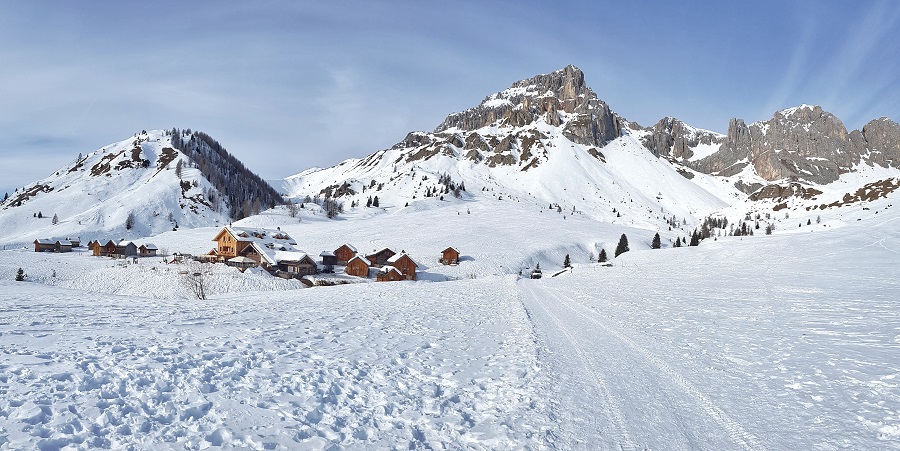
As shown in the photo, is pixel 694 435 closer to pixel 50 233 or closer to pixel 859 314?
pixel 859 314

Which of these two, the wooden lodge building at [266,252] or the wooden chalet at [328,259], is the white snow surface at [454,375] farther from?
the wooden chalet at [328,259]

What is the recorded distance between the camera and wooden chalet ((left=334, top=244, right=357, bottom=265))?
82.5 m

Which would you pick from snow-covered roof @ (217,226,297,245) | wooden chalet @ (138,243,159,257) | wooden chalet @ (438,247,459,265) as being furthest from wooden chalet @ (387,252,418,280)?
wooden chalet @ (138,243,159,257)

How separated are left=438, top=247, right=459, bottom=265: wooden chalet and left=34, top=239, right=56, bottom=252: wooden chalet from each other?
10054cm

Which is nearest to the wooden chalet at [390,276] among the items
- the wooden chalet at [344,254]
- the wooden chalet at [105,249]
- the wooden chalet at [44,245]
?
the wooden chalet at [344,254]

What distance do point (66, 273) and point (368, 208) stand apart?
136798 mm

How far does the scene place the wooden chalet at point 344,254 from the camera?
82500 mm

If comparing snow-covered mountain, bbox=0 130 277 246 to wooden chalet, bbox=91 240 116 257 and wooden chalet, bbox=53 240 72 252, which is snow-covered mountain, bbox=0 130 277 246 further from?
wooden chalet, bbox=91 240 116 257

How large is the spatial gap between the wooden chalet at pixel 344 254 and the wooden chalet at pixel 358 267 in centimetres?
760

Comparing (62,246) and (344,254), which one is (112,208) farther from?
(344,254)

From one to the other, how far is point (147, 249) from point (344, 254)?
50257 mm

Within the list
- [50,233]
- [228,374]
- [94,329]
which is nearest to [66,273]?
[94,329]

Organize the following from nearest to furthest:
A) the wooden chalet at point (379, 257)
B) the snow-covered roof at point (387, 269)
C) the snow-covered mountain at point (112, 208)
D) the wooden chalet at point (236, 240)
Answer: the snow-covered roof at point (387, 269) < the wooden chalet at point (236, 240) < the wooden chalet at point (379, 257) < the snow-covered mountain at point (112, 208)

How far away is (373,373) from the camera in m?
11.6
